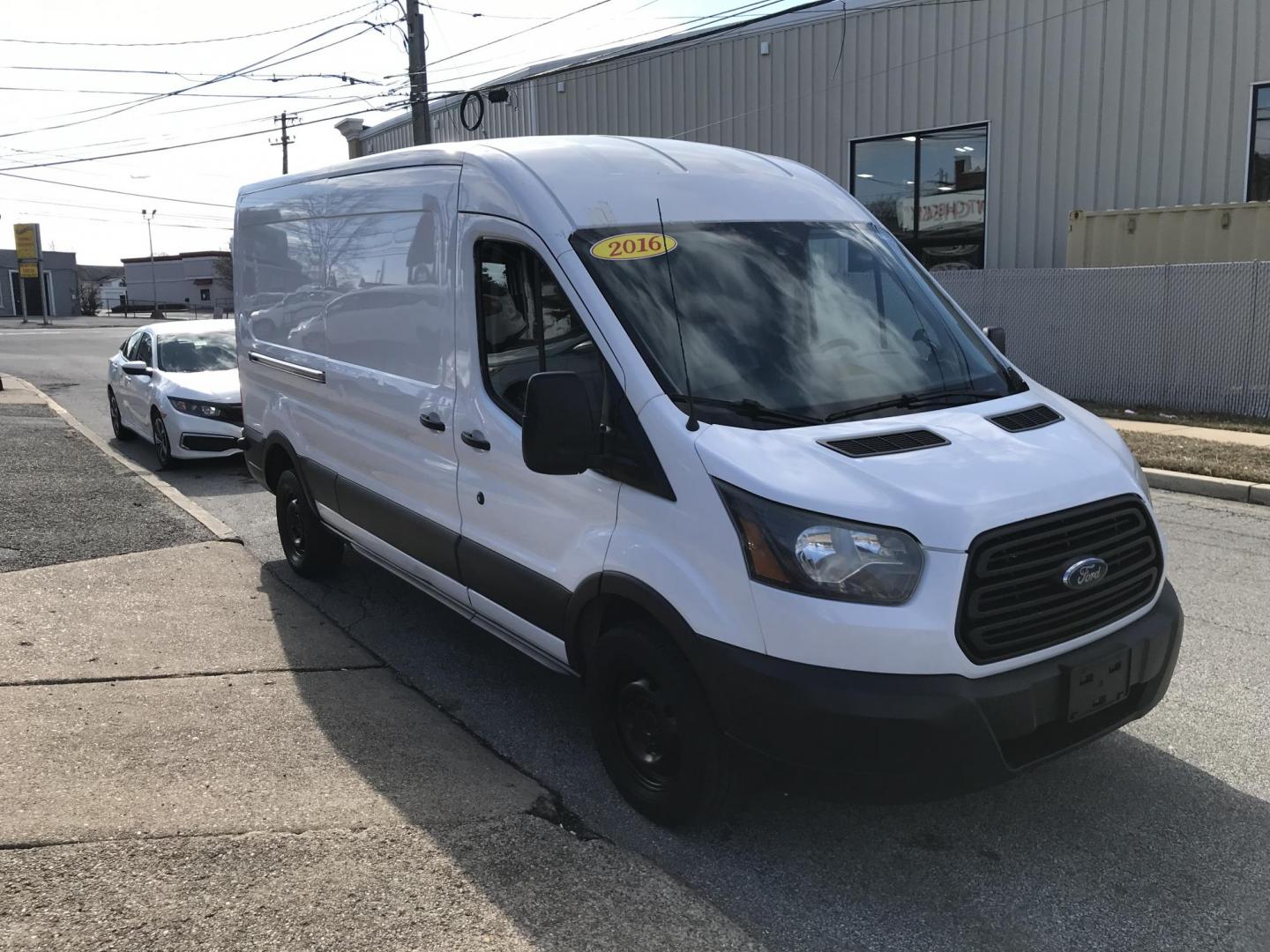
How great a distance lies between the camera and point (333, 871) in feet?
10.5

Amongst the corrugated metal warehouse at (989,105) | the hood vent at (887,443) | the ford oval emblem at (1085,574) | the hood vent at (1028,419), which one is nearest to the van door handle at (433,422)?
the hood vent at (887,443)

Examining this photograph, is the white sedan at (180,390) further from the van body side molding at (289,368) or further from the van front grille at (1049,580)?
the van front grille at (1049,580)

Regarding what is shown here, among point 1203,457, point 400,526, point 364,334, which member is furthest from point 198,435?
point 1203,457

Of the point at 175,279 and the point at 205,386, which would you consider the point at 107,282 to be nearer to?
the point at 175,279

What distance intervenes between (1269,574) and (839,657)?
15.6 ft

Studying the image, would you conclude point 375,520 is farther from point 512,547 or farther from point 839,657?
point 839,657

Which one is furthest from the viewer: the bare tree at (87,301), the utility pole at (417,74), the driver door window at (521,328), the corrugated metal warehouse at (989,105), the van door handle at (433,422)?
the bare tree at (87,301)

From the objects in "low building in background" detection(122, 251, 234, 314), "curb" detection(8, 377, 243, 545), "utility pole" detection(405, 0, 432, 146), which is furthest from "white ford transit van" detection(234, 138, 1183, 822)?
"low building in background" detection(122, 251, 234, 314)

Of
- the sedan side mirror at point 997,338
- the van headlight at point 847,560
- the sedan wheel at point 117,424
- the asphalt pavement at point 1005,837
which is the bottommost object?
the asphalt pavement at point 1005,837

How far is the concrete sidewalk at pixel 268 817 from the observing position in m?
2.95

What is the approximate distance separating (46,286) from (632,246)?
91.6m

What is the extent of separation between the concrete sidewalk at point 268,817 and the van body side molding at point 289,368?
4.63ft

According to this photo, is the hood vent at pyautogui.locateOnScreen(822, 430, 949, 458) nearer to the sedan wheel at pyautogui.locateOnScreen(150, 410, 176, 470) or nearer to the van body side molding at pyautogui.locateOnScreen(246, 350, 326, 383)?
the van body side molding at pyautogui.locateOnScreen(246, 350, 326, 383)

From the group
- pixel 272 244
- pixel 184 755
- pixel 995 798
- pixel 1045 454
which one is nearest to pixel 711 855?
pixel 995 798
